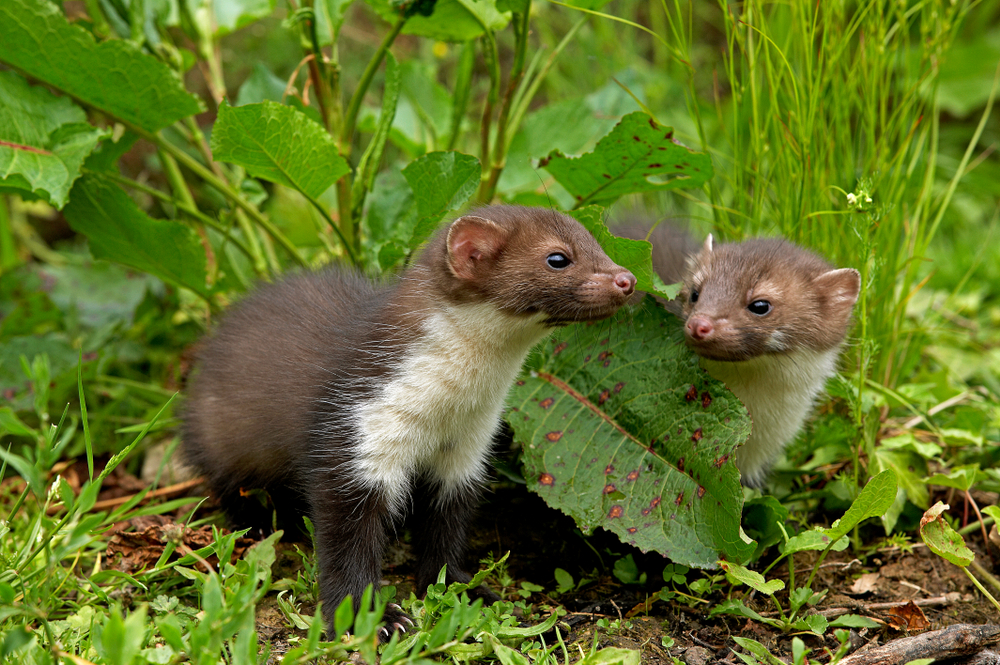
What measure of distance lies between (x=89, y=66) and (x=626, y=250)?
256 centimetres

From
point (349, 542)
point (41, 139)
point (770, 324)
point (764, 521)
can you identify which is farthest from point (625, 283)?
point (41, 139)

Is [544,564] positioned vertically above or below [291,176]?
below

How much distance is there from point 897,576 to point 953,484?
19.6 inches

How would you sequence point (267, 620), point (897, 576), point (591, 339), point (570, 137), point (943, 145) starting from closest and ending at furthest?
1. point (267, 620)
2. point (897, 576)
3. point (591, 339)
4. point (570, 137)
5. point (943, 145)

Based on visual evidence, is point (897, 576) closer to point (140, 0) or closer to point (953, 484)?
point (953, 484)

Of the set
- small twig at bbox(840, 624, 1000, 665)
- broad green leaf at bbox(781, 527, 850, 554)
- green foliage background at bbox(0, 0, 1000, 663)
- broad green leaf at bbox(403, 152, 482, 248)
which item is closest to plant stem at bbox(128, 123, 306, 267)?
green foliage background at bbox(0, 0, 1000, 663)

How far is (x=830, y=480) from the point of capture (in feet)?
14.4

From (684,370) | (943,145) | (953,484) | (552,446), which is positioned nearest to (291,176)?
(552,446)

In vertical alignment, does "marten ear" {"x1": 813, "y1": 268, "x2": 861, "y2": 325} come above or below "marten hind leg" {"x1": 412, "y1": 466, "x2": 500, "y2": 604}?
above

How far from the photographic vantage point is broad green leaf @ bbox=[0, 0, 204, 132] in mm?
3895

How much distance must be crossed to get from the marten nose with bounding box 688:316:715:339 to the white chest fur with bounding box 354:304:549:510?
71 centimetres

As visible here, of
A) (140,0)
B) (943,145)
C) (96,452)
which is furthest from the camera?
(943,145)

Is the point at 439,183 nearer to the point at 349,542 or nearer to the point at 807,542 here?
the point at 349,542

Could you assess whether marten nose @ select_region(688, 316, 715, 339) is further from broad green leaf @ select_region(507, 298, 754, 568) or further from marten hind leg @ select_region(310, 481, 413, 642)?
marten hind leg @ select_region(310, 481, 413, 642)
